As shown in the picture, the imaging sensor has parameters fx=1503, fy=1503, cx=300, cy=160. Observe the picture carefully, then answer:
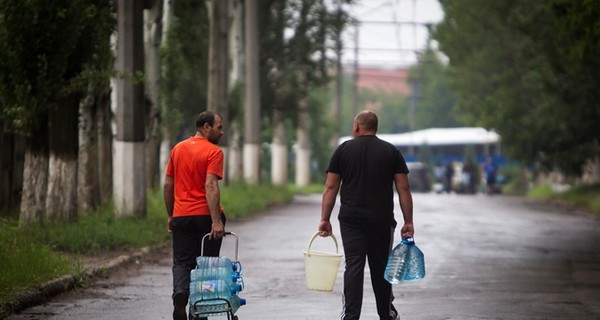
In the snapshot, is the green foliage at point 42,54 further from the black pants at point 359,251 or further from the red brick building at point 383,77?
the red brick building at point 383,77

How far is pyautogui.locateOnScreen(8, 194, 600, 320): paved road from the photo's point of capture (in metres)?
13.3

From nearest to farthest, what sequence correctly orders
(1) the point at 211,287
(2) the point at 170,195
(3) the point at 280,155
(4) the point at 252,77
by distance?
(1) the point at 211,287 < (2) the point at 170,195 < (4) the point at 252,77 < (3) the point at 280,155

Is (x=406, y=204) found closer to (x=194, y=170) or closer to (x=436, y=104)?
(x=194, y=170)

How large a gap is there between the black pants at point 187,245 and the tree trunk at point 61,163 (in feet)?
29.9

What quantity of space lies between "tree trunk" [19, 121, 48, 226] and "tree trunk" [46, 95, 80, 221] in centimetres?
38

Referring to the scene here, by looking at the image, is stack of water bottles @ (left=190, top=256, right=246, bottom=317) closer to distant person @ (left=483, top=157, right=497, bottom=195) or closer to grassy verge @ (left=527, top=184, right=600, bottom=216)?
grassy verge @ (left=527, top=184, right=600, bottom=216)

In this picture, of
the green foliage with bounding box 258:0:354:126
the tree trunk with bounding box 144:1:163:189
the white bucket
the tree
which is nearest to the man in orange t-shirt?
the white bucket

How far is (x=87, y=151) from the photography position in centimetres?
2289

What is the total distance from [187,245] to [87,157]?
11782 mm

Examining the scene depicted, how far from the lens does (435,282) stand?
1641cm

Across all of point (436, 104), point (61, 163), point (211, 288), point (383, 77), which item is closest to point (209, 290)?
point (211, 288)

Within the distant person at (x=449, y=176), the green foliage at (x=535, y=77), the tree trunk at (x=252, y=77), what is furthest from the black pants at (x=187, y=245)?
the distant person at (x=449, y=176)

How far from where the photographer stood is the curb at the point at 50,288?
12880 mm

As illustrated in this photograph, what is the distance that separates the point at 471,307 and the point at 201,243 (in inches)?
130
